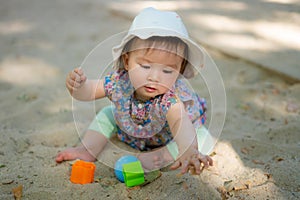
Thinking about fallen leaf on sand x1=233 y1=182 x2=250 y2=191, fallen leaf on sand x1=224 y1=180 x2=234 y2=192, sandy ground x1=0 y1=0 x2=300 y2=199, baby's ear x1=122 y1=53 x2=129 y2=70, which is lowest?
sandy ground x1=0 y1=0 x2=300 y2=199

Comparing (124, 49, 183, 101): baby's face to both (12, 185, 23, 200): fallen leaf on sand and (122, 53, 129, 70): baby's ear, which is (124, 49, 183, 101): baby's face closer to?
(122, 53, 129, 70): baby's ear

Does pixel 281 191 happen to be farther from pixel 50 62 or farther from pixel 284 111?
pixel 50 62

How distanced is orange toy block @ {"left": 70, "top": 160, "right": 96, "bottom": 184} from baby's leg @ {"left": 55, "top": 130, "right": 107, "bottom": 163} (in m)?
0.19

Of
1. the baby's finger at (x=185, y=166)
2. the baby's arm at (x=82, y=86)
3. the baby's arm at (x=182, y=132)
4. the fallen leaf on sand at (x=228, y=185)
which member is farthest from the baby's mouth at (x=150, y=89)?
the fallen leaf on sand at (x=228, y=185)

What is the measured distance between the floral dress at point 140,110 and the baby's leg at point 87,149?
0.12 meters

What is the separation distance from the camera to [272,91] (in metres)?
2.31

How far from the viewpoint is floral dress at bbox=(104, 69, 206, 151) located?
1.59 metres

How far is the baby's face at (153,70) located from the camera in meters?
1.44

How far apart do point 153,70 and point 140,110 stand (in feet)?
0.81

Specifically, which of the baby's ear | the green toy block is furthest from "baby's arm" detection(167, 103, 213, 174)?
the baby's ear

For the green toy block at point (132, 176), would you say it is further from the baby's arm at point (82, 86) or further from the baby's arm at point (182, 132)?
the baby's arm at point (82, 86)

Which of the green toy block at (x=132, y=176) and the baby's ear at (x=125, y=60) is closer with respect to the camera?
the green toy block at (x=132, y=176)

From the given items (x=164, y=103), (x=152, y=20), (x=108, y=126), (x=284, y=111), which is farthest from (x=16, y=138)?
(x=284, y=111)

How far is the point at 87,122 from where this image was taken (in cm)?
199
